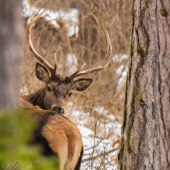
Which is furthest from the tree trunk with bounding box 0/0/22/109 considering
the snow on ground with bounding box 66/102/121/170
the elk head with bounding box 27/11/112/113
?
the elk head with bounding box 27/11/112/113

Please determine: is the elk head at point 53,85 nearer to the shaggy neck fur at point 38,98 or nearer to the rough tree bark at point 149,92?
the shaggy neck fur at point 38,98

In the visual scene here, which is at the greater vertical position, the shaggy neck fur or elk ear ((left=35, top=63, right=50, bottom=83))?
elk ear ((left=35, top=63, right=50, bottom=83))

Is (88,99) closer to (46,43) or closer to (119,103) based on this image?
(119,103)

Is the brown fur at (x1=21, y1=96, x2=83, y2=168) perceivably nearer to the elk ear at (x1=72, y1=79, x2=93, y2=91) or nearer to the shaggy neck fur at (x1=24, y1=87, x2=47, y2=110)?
the shaggy neck fur at (x1=24, y1=87, x2=47, y2=110)

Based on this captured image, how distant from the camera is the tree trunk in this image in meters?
1.17

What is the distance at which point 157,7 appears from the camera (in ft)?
8.51

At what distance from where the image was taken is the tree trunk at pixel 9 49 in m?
1.17

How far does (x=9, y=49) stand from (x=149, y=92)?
163 cm

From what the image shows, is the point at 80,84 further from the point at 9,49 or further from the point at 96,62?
the point at 9,49

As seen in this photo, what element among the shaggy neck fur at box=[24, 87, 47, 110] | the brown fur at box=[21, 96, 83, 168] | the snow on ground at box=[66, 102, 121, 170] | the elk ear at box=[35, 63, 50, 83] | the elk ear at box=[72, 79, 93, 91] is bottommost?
the snow on ground at box=[66, 102, 121, 170]

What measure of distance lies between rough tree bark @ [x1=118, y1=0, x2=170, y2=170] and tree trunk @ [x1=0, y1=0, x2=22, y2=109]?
1563mm

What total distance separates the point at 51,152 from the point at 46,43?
326 inches

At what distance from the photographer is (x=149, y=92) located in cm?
262

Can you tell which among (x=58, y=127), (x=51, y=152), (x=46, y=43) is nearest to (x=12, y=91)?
(x=51, y=152)
